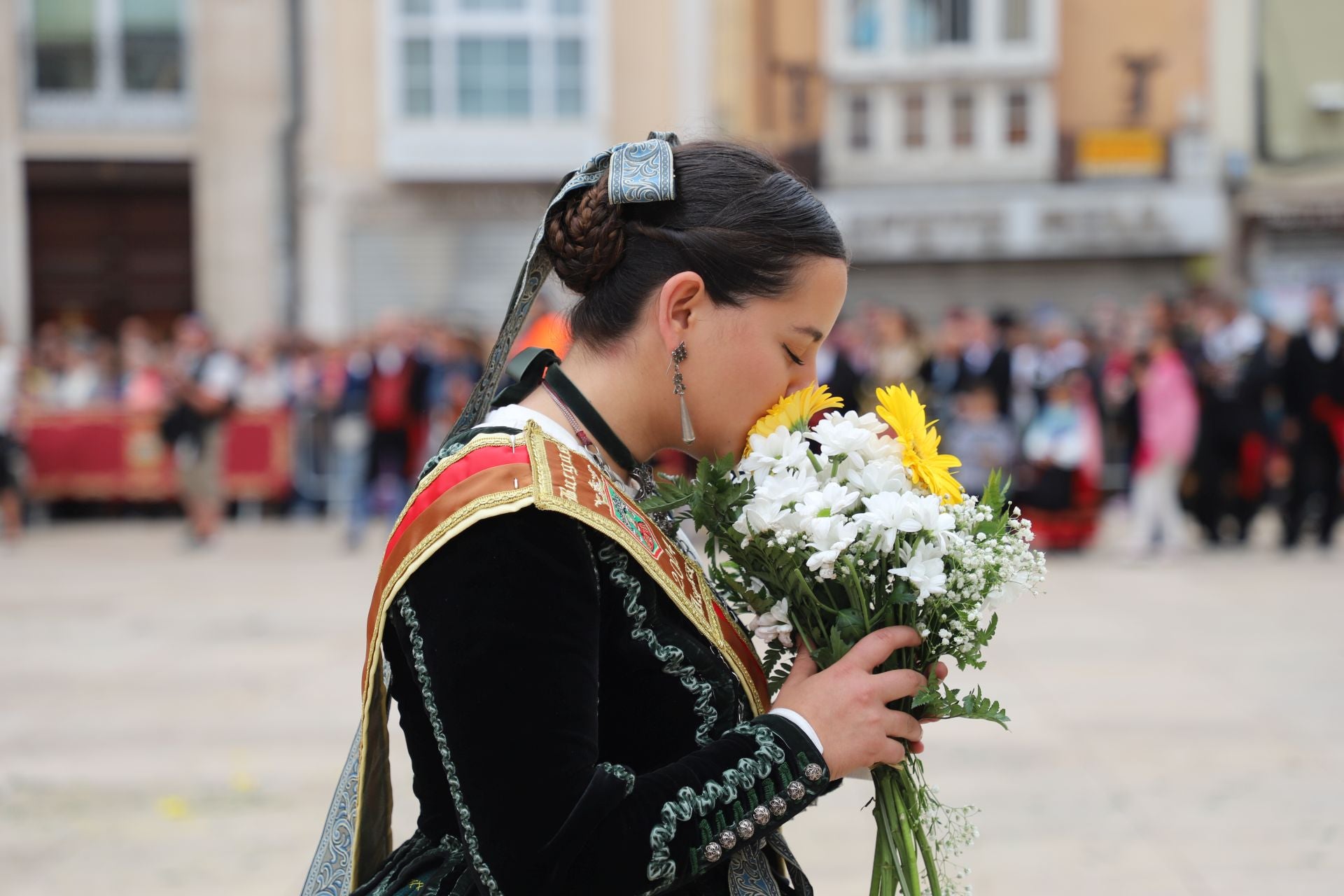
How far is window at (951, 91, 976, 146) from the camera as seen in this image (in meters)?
20.5

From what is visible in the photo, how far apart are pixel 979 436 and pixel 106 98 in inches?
573

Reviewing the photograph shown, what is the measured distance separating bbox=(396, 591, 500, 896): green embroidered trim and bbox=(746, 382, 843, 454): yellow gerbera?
0.46 meters

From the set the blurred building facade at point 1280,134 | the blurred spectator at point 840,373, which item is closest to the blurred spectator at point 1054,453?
the blurred spectator at point 840,373

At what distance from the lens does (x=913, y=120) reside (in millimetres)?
20672

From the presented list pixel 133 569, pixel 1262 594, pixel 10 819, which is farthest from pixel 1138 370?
pixel 10 819

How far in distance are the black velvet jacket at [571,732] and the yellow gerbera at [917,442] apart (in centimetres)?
34

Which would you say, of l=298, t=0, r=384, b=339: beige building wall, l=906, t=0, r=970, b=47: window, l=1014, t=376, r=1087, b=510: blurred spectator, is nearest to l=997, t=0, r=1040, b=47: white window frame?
l=906, t=0, r=970, b=47: window

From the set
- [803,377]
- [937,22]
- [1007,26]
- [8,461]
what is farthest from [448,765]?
[1007,26]

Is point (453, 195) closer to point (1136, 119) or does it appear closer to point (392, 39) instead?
point (392, 39)

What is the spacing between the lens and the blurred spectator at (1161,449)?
10.5 m

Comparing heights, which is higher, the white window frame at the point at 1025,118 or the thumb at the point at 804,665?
the white window frame at the point at 1025,118

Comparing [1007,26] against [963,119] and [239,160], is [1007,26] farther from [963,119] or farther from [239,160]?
[239,160]

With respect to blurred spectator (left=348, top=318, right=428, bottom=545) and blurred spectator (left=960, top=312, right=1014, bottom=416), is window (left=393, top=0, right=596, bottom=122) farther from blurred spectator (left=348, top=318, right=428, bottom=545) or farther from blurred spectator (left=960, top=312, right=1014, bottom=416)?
blurred spectator (left=960, top=312, right=1014, bottom=416)

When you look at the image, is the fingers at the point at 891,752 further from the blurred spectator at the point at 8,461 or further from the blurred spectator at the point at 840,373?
the blurred spectator at the point at 8,461
